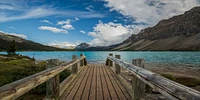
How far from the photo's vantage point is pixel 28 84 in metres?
2.66

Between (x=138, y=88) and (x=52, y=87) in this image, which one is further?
(x=52, y=87)

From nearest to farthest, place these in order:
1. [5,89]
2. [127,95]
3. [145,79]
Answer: [5,89] < [145,79] < [127,95]

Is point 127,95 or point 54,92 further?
point 127,95

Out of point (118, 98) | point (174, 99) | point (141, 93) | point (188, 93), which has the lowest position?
point (118, 98)

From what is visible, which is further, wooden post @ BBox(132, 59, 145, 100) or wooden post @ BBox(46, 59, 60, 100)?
wooden post @ BBox(46, 59, 60, 100)

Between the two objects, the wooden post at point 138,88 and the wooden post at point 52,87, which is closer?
the wooden post at point 138,88

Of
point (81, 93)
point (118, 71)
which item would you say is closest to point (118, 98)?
point (81, 93)

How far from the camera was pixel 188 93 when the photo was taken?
6.08ft

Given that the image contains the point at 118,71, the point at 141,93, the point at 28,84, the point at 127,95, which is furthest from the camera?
the point at 118,71

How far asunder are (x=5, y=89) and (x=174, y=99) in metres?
2.06

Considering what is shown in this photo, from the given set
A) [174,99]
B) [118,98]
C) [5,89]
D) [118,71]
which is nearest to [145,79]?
[174,99]

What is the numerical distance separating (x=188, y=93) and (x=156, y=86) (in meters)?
0.91

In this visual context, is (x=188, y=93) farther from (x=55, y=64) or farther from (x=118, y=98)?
(x=55, y=64)

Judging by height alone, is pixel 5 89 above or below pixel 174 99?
above
